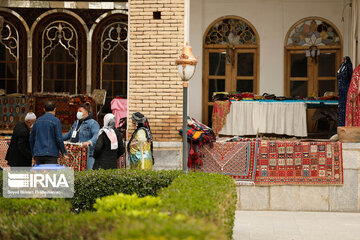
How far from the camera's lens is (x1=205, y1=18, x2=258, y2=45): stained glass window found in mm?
15055

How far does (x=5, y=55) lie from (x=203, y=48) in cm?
558

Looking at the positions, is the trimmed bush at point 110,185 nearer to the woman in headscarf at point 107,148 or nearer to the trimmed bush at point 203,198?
the trimmed bush at point 203,198

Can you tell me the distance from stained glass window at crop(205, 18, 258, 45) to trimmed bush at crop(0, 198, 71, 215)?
409 inches

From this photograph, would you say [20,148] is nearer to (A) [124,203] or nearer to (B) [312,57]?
(A) [124,203]

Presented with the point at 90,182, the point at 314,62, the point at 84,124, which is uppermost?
the point at 314,62

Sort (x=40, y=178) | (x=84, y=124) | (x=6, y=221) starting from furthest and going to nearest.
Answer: (x=84, y=124), (x=40, y=178), (x=6, y=221)

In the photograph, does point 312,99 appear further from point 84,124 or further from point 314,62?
point 84,124

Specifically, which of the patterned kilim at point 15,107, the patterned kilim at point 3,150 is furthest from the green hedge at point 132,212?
the patterned kilim at point 15,107

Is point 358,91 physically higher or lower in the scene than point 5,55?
lower

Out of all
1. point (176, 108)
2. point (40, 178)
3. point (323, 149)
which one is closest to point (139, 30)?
point (176, 108)

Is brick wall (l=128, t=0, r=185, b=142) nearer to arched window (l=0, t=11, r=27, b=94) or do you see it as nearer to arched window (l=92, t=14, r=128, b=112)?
arched window (l=92, t=14, r=128, b=112)

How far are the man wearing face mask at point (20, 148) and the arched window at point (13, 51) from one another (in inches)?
281

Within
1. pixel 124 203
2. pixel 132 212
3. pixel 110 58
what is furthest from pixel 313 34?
pixel 132 212

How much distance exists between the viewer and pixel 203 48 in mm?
14977
